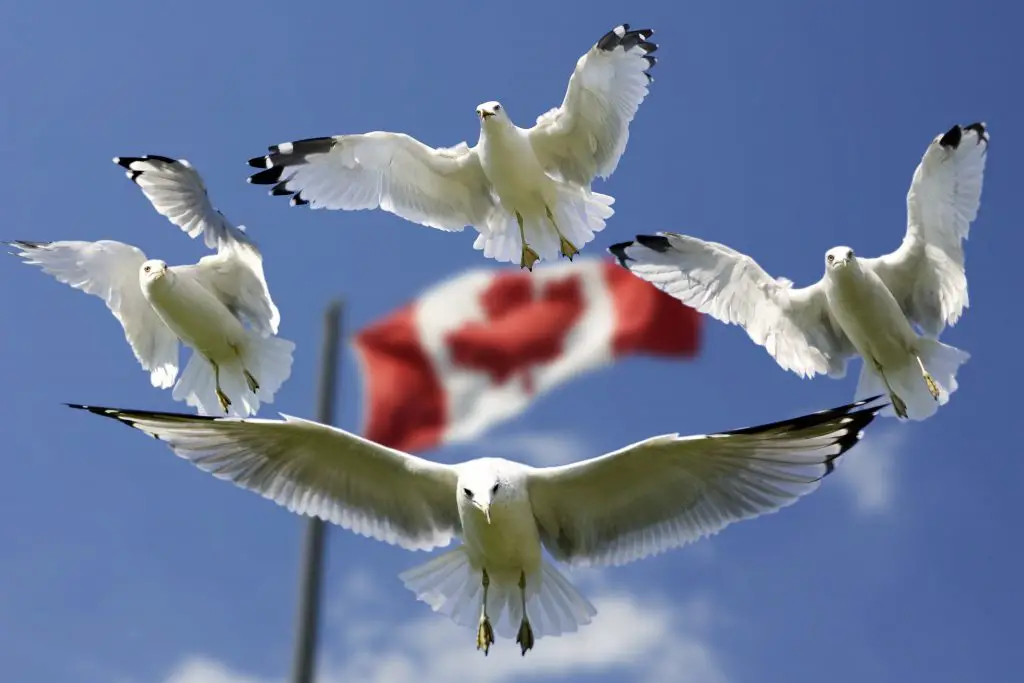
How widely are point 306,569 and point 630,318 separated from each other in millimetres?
4034

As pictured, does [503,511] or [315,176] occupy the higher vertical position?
[315,176]

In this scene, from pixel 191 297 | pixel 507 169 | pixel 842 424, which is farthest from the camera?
pixel 507 169

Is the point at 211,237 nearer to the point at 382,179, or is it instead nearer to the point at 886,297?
the point at 382,179

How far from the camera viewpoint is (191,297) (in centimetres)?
796

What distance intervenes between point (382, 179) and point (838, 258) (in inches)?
97.3

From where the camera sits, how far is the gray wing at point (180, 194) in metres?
8.34

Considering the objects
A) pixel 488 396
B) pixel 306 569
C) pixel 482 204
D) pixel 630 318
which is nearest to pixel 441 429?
pixel 488 396

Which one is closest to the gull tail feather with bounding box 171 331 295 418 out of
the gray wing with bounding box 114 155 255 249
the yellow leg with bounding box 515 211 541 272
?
the gray wing with bounding box 114 155 255 249

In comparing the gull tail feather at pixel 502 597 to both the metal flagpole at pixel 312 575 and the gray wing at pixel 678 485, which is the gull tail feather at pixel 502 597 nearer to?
the gray wing at pixel 678 485

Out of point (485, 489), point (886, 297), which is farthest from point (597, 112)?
point (485, 489)

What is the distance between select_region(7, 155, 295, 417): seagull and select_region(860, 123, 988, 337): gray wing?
312 cm

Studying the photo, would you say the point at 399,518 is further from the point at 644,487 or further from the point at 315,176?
the point at 315,176

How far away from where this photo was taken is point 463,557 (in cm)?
661

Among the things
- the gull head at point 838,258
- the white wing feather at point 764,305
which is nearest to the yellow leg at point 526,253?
the white wing feather at point 764,305
